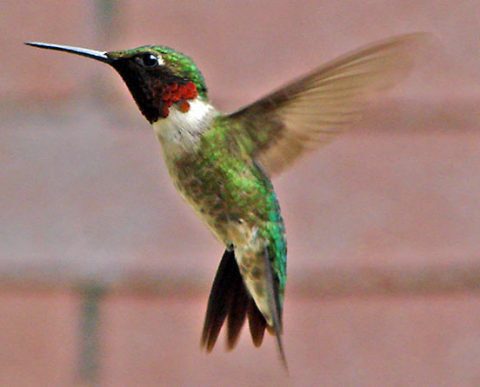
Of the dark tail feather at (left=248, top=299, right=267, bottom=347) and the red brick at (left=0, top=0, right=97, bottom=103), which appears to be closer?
the dark tail feather at (left=248, top=299, right=267, bottom=347)

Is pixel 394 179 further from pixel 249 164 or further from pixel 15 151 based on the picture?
pixel 249 164

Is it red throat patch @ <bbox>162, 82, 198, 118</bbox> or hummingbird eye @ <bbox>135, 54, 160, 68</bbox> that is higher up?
hummingbird eye @ <bbox>135, 54, 160, 68</bbox>

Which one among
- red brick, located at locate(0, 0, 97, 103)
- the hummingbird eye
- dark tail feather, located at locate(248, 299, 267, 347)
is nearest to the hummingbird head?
the hummingbird eye

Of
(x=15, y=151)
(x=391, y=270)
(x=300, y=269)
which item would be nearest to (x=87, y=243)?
(x=15, y=151)

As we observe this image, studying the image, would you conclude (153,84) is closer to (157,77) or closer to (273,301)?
(157,77)

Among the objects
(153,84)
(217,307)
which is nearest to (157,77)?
(153,84)

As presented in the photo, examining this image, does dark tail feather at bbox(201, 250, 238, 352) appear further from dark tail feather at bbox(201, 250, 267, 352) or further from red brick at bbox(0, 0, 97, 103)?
red brick at bbox(0, 0, 97, 103)

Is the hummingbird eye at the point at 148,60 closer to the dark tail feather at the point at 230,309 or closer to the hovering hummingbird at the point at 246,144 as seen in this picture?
the hovering hummingbird at the point at 246,144
